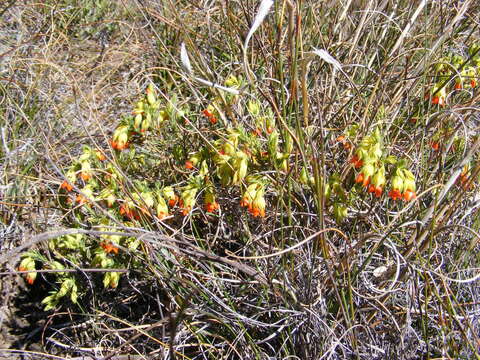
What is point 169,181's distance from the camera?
6.67 ft

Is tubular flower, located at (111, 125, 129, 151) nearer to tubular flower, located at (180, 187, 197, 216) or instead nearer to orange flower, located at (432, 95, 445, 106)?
tubular flower, located at (180, 187, 197, 216)

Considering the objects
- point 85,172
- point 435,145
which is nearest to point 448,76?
point 435,145

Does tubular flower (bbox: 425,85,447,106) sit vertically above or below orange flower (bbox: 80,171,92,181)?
above

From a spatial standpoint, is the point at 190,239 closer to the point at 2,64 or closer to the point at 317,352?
the point at 317,352

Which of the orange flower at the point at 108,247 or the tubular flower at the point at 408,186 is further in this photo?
the orange flower at the point at 108,247

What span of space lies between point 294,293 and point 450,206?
55 cm

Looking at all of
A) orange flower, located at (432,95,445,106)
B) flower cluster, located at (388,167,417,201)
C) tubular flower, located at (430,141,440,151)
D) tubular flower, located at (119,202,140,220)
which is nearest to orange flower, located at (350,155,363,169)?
flower cluster, located at (388,167,417,201)

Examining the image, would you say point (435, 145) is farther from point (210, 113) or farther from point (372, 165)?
point (210, 113)

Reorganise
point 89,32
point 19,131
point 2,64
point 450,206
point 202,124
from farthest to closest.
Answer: point 89,32 → point 2,64 → point 19,131 → point 202,124 → point 450,206

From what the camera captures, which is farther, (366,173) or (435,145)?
(435,145)

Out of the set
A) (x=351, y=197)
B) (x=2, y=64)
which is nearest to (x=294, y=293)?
(x=351, y=197)

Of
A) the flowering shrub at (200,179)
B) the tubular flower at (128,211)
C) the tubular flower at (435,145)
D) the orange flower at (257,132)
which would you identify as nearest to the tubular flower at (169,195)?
the flowering shrub at (200,179)

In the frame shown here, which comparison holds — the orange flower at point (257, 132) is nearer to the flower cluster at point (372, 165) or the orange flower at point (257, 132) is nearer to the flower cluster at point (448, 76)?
the flower cluster at point (372, 165)

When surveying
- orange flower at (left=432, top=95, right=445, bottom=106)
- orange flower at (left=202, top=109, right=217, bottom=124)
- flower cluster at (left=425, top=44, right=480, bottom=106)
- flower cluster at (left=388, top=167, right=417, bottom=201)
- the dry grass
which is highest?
flower cluster at (left=425, top=44, right=480, bottom=106)
